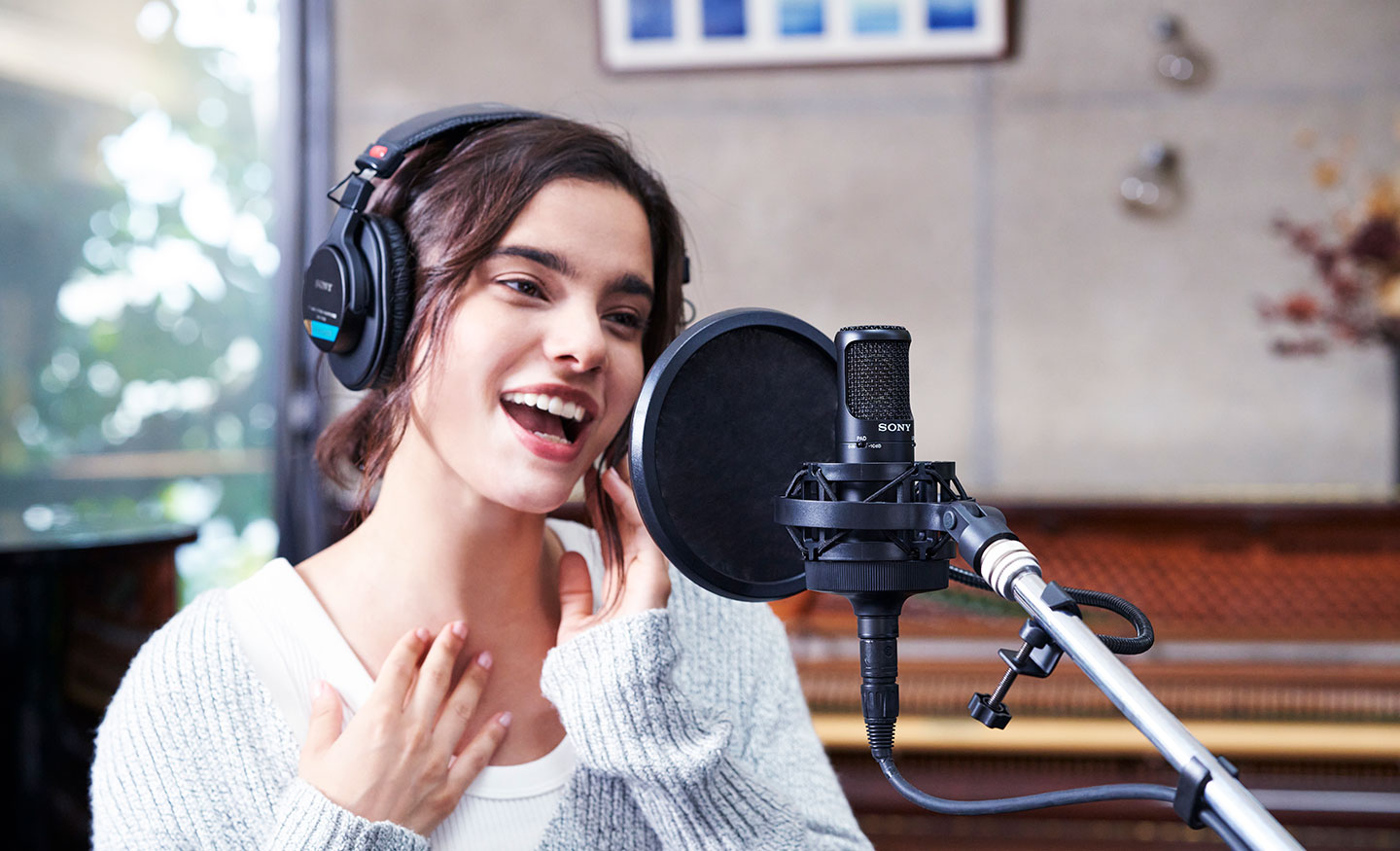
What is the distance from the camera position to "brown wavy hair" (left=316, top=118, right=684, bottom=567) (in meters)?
1.01

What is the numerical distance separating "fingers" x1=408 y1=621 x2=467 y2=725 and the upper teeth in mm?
229

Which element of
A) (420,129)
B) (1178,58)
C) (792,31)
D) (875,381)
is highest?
(792,31)

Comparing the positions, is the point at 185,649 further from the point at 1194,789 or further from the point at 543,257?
the point at 1194,789

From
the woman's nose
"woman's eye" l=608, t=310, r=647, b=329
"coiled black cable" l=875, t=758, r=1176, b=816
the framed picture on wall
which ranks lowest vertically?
"coiled black cable" l=875, t=758, r=1176, b=816

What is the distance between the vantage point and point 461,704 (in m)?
1.02

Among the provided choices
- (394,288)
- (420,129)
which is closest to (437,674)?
(394,288)

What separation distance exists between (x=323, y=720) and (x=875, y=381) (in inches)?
23.1

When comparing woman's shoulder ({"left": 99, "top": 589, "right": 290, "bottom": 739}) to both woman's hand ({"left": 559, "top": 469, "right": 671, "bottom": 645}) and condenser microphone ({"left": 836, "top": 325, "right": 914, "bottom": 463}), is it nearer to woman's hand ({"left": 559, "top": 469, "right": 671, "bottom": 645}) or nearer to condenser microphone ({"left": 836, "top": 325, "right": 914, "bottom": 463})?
woman's hand ({"left": 559, "top": 469, "right": 671, "bottom": 645})

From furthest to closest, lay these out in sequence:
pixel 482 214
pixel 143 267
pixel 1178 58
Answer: pixel 143 267, pixel 1178 58, pixel 482 214

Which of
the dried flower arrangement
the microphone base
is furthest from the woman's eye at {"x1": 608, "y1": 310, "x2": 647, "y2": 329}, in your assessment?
the dried flower arrangement

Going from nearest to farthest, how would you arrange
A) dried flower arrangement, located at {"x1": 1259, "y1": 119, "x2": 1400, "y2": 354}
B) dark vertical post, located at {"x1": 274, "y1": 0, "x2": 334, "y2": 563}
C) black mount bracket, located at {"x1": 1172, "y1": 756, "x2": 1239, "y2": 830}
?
black mount bracket, located at {"x1": 1172, "y1": 756, "x2": 1239, "y2": 830} < dried flower arrangement, located at {"x1": 1259, "y1": 119, "x2": 1400, "y2": 354} < dark vertical post, located at {"x1": 274, "y1": 0, "x2": 334, "y2": 563}

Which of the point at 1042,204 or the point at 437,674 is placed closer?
the point at 437,674

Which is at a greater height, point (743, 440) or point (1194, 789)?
point (743, 440)

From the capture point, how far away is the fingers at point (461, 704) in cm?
99
